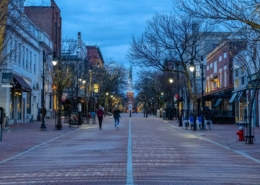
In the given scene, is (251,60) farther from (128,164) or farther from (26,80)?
(26,80)

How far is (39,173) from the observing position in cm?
1206

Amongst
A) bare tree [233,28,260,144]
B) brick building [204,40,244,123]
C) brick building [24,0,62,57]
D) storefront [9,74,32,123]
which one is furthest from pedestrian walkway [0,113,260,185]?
brick building [24,0,62,57]

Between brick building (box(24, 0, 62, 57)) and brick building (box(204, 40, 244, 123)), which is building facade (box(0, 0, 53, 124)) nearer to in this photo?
brick building (box(24, 0, 62, 57))

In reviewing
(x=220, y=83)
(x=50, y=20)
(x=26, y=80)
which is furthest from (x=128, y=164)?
(x=50, y=20)

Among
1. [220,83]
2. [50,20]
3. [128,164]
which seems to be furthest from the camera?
[50,20]

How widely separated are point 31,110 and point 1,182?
39854 millimetres

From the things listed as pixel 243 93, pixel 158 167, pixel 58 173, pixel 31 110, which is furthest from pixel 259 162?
pixel 31 110

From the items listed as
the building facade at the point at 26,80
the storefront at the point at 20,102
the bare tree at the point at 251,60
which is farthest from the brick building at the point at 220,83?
the storefront at the point at 20,102

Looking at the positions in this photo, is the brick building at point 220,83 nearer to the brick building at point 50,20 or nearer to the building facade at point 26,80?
the building facade at point 26,80

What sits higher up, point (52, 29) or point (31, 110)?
point (52, 29)

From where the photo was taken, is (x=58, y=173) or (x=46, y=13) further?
(x=46, y=13)

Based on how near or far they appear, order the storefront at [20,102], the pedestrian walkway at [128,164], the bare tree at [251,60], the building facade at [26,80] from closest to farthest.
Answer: the pedestrian walkway at [128,164]
the bare tree at [251,60]
the building facade at [26,80]
the storefront at [20,102]

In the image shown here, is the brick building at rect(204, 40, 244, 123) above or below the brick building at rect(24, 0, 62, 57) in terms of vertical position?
below

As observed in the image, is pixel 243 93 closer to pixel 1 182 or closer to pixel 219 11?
pixel 219 11
